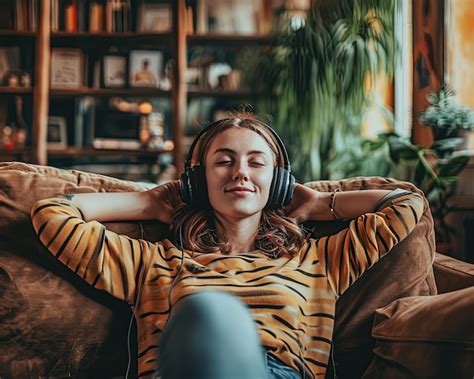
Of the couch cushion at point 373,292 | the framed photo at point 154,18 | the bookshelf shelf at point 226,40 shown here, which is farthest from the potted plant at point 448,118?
the framed photo at point 154,18

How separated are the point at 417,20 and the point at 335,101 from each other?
2.18 feet

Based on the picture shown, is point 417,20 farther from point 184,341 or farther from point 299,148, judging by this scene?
point 184,341

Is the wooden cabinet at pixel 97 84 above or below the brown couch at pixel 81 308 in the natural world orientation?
above


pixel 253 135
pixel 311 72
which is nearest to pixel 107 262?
pixel 253 135

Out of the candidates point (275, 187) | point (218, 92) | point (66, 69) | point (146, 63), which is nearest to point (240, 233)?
point (275, 187)

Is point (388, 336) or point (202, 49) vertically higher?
point (202, 49)

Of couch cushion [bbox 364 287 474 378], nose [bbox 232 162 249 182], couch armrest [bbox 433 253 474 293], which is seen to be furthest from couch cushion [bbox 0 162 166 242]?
couch armrest [bbox 433 253 474 293]

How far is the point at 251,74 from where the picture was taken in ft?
15.0

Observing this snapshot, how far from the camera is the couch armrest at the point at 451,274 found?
5.34 feet

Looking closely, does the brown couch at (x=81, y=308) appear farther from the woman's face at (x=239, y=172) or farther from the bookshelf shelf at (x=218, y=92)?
the bookshelf shelf at (x=218, y=92)

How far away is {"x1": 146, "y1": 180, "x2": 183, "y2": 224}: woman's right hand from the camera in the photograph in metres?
1.70

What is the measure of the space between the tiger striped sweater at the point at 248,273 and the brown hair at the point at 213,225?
0.03 m

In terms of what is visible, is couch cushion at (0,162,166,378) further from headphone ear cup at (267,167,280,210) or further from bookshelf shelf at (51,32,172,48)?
A: bookshelf shelf at (51,32,172,48)

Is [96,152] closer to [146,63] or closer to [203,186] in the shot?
[146,63]
